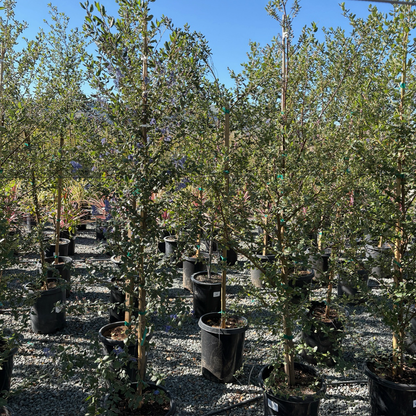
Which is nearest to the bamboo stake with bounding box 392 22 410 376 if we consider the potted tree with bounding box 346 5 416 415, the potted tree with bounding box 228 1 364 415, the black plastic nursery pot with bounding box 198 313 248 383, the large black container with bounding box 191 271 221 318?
the potted tree with bounding box 346 5 416 415

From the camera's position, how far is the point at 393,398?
256cm

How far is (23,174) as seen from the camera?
12.4 feet

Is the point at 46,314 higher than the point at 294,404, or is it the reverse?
the point at 46,314

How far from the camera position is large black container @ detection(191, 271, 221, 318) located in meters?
4.38

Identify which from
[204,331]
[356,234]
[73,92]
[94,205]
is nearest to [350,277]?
[356,234]

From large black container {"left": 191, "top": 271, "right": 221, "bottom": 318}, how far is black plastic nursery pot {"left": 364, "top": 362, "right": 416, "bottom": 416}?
6.82 feet

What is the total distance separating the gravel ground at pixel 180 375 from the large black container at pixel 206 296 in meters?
0.26

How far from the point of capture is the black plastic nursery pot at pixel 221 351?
3232mm

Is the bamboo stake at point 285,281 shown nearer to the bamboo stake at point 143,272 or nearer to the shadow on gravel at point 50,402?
the bamboo stake at point 143,272

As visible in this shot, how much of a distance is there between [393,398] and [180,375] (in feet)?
5.92

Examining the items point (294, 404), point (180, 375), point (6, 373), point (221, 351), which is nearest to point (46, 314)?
point (6, 373)

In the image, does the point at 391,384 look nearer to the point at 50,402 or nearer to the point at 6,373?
the point at 50,402

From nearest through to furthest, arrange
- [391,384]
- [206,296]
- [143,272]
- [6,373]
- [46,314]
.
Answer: [143,272] → [391,384] → [6,373] → [46,314] → [206,296]

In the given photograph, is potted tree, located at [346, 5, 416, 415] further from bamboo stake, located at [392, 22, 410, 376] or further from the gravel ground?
the gravel ground
